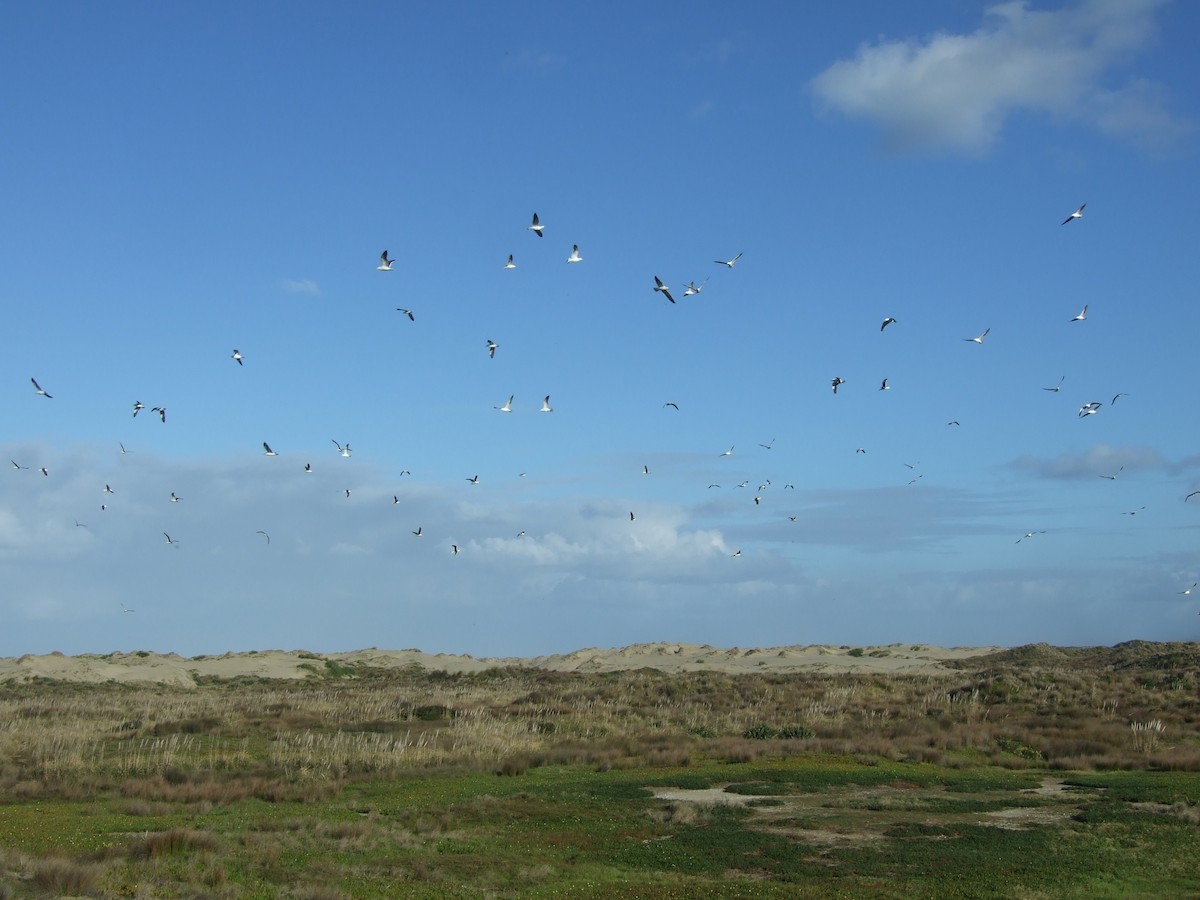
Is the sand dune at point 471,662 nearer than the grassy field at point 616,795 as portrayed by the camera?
No

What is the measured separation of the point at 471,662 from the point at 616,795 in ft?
259

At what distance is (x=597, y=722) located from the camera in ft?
132

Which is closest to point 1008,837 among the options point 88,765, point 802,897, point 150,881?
point 802,897

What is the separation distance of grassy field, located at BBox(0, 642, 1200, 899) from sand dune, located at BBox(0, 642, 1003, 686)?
1214 inches

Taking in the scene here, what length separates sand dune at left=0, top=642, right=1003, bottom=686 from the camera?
7825 centimetres

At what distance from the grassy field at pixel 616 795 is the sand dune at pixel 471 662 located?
30.8 meters

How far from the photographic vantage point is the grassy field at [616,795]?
55.9 ft

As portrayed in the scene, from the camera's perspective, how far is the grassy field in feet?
55.9

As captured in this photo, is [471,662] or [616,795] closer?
[616,795]

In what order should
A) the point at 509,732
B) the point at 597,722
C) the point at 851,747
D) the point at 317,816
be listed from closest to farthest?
1. the point at 317,816
2. the point at 851,747
3. the point at 509,732
4. the point at 597,722

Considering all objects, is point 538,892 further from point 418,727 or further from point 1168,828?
point 418,727

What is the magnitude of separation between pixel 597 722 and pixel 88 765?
1765 centimetres

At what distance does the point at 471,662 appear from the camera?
103125 mm

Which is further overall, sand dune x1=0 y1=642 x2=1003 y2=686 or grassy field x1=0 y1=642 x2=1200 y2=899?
sand dune x1=0 y1=642 x2=1003 y2=686
